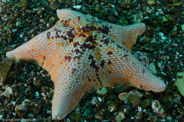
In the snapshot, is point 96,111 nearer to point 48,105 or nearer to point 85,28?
point 48,105

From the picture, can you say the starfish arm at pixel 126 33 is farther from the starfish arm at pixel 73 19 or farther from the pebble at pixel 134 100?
the pebble at pixel 134 100

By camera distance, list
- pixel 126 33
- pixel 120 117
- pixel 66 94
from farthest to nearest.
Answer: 1. pixel 126 33
2. pixel 120 117
3. pixel 66 94

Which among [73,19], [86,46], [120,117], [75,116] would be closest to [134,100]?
[120,117]

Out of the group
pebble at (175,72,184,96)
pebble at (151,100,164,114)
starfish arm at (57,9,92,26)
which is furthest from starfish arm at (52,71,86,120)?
pebble at (175,72,184,96)

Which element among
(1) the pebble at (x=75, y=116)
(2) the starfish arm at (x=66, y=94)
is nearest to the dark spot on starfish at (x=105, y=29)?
(2) the starfish arm at (x=66, y=94)

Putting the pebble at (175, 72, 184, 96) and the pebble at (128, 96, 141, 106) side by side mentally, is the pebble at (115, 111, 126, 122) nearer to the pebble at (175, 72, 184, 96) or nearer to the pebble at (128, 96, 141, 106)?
the pebble at (128, 96, 141, 106)

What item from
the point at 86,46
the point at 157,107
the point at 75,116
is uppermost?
the point at 86,46

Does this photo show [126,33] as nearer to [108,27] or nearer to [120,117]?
[108,27]
